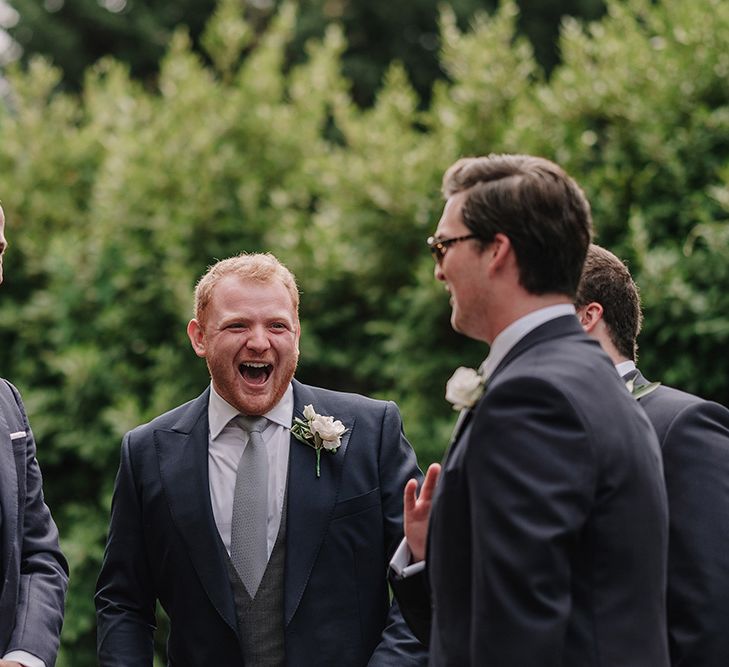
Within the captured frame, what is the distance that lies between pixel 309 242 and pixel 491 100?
165cm

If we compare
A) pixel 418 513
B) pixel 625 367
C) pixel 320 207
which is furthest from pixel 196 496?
pixel 320 207

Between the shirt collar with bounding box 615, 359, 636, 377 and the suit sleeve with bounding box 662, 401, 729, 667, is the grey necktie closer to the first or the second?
the shirt collar with bounding box 615, 359, 636, 377

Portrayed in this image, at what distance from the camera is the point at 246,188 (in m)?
8.48

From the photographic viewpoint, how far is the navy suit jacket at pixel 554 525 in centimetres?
236

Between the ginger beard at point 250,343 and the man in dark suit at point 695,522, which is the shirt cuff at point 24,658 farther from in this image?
the man in dark suit at point 695,522

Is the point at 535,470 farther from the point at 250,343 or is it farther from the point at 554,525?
the point at 250,343

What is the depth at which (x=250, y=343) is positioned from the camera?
12.3 ft

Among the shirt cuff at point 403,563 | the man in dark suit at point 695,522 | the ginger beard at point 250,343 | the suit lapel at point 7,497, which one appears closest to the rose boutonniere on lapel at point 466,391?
the shirt cuff at point 403,563

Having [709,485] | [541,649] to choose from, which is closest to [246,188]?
[709,485]

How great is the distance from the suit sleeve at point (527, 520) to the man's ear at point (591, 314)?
103 cm

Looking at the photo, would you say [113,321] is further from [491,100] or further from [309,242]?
[491,100]

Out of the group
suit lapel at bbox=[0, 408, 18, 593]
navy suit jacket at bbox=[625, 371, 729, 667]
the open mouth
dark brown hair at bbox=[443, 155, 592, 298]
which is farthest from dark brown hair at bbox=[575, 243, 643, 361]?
suit lapel at bbox=[0, 408, 18, 593]

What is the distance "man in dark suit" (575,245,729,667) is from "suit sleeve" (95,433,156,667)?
5.74ft

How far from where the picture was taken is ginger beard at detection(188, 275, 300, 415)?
3791 millimetres
